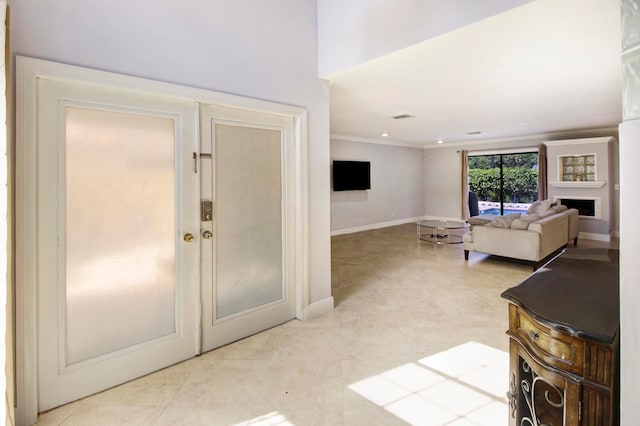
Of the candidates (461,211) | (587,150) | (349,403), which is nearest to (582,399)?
(349,403)

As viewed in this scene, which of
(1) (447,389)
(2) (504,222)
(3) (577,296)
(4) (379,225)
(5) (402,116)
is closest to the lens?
(3) (577,296)

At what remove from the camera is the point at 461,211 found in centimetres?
961

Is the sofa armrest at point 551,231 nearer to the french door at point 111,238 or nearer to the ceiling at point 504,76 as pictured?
the ceiling at point 504,76

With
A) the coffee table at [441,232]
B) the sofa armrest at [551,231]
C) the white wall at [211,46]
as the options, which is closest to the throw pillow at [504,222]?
the sofa armrest at [551,231]

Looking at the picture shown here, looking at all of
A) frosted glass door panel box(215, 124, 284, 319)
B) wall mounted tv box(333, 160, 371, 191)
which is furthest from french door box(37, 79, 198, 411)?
wall mounted tv box(333, 160, 371, 191)

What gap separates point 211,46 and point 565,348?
2.69m

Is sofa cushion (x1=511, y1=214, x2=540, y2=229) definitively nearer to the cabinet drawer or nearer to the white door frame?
the cabinet drawer

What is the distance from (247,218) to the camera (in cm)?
279

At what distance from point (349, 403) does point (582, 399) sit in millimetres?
1335

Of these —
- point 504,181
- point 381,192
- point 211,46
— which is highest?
point 211,46

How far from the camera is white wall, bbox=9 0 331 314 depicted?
6.09ft

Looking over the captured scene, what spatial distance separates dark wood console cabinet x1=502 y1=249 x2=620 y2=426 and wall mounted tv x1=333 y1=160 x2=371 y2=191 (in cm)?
644

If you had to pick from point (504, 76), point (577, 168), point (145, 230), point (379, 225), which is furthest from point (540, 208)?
point (145, 230)

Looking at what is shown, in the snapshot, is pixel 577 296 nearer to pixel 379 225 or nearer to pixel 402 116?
pixel 402 116
